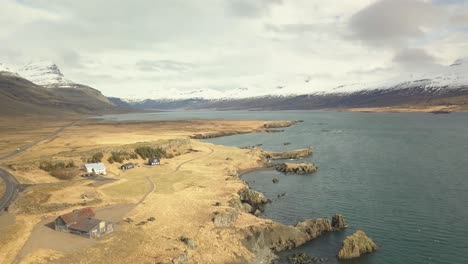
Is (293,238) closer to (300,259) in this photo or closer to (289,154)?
(300,259)

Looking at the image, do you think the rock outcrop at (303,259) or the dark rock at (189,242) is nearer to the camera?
the rock outcrop at (303,259)

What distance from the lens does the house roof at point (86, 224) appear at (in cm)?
6388

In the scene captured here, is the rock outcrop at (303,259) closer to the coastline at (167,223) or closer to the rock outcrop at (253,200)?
the coastline at (167,223)

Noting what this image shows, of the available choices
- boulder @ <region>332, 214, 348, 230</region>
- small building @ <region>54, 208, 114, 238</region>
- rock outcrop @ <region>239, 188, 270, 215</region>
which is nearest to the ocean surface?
boulder @ <region>332, 214, 348, 230</region>

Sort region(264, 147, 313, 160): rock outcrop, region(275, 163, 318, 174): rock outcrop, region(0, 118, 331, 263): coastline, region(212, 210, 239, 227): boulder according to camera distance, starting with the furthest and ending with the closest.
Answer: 1. region(264, 147, 313, 160): rock outcrop
2. region(275, 163, 318, 174): rock outcrop
3. region(212, 210, 239, 227): boulder
4. region(0, 118, 331, 263): coastline

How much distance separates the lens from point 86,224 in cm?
6500

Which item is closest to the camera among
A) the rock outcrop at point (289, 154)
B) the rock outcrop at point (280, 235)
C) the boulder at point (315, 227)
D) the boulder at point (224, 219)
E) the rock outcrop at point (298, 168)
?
the rock outcrop at point (280, 235)

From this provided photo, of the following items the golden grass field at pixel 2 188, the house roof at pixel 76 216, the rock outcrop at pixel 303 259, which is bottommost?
the rock outcrop at pixel 303 259

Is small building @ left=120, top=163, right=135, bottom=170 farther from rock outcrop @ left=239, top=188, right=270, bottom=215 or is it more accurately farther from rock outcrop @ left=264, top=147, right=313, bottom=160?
rock outcrop @ left=264, top=147, right=313, bottom=160

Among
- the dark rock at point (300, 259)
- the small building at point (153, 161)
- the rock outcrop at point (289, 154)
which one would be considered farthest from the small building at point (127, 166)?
the dark rock at point (300, 259)

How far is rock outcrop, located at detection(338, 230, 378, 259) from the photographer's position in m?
60.4

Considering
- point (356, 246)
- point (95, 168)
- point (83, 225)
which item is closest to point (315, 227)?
point (356, 246)

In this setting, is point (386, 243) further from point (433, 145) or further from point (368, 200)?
point (433, 145)

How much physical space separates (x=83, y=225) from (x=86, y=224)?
0.51 metres
